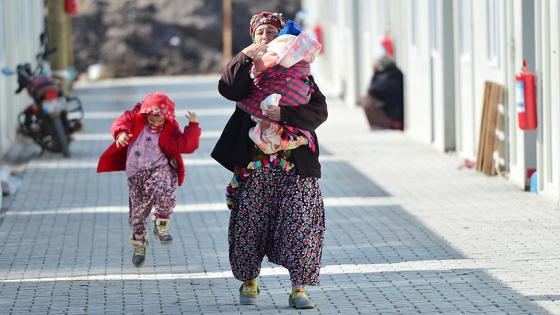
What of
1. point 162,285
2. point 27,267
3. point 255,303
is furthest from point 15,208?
point 255,303

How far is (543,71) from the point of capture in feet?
47.9

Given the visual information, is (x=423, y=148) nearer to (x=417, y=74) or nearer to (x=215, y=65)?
(x=417, y=74)

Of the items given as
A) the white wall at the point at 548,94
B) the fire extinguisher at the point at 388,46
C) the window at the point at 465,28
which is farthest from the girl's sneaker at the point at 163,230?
the fire extinguisher at the point at 388,46

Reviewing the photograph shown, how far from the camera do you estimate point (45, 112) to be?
20.4 metres

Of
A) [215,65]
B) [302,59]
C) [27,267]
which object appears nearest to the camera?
[302,59]

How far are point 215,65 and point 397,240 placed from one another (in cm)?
3277

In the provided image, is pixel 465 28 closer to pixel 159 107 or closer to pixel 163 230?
pixel 163 230

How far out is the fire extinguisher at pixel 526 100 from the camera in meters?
14.8

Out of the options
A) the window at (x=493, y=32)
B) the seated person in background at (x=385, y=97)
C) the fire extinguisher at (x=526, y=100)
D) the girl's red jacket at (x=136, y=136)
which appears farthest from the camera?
the seated person in background at (x=385, y=97)

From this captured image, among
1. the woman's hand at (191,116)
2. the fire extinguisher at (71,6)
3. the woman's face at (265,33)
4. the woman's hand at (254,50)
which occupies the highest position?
the woman's face at (265,33)

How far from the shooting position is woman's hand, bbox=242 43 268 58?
931 centimetres

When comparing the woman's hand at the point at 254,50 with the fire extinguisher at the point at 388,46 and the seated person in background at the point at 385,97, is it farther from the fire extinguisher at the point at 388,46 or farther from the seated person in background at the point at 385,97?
the fire extinguisher at the point at 388,46

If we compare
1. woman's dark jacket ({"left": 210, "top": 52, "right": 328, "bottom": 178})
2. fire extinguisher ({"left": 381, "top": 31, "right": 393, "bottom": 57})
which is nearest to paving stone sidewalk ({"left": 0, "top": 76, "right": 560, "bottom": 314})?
woman's dark jacket ({"left": 210, "top": 52, "right": 328, "bottom": 178})

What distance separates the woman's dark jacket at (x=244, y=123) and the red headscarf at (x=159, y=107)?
57.1 inches
